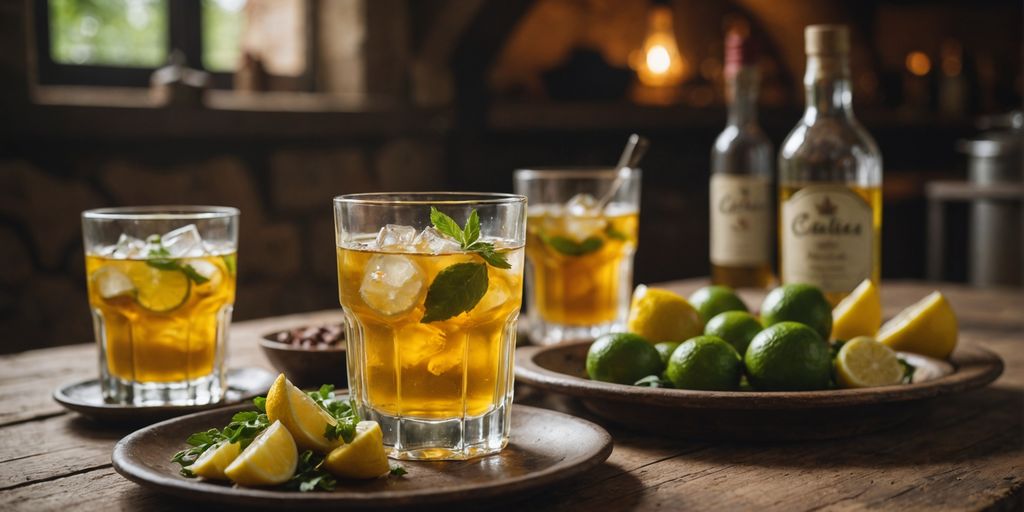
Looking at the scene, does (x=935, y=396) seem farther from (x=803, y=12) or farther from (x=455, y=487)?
(x=803, y=12)

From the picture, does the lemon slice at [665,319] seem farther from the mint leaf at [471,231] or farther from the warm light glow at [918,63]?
the warm light glow at [918,63]

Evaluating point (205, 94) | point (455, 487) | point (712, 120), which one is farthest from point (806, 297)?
point (712, 120)

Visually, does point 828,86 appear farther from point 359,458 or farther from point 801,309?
point 359,458

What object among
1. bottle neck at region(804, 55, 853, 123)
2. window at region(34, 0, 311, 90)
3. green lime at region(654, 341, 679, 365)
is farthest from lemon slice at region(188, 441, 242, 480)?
window at region(34, 0, 311, 90)

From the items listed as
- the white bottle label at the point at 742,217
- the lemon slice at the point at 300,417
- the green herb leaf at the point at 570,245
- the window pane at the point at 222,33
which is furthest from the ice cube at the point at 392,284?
the window pane at the point at 222,33

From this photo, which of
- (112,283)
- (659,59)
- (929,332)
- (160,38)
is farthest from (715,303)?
(659,59)

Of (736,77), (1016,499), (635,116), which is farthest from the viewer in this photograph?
(635,116)
